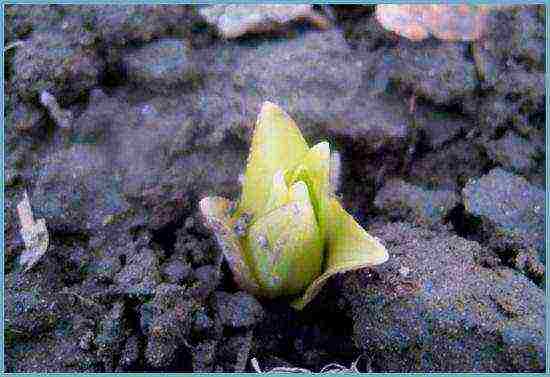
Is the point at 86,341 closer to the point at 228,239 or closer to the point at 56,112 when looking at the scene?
the point at 228,239

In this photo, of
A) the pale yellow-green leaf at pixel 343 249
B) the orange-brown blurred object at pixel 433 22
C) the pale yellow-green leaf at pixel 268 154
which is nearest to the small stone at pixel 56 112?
the pale yellow-green leaf at pixel 268 154

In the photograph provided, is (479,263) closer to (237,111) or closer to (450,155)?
(450,155)

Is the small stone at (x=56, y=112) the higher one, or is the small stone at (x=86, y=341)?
the small stone at (x=56, y=112)

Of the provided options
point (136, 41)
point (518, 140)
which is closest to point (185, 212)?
point (136, 41)

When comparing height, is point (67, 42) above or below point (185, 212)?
above

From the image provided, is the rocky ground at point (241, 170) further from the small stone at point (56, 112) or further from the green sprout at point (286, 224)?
the green sprout at point (286, 224)

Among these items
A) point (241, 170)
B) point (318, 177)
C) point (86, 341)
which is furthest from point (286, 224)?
point (86, 341)
